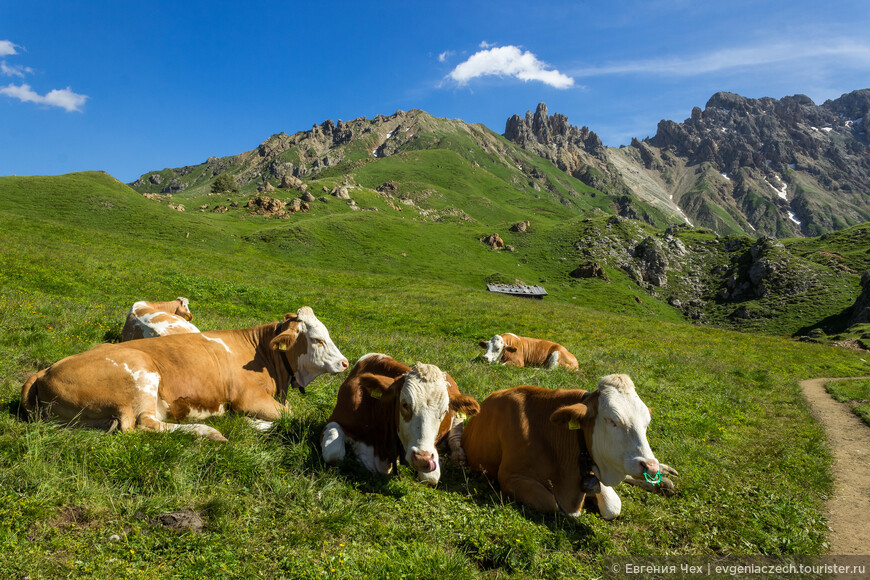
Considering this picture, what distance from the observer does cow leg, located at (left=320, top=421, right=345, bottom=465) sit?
18.8 feet

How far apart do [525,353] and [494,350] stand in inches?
64.2

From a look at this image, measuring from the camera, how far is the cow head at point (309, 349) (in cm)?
726

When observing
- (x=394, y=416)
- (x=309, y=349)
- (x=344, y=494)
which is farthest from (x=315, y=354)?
(x=344, y=494)

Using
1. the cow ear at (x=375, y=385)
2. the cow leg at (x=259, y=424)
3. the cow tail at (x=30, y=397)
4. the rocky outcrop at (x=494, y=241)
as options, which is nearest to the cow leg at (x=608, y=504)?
the cow ear at (x=375, y=385)

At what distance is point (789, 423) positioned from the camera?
12.4m

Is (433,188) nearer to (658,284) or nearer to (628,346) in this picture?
(658,284)

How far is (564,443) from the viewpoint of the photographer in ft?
19.5

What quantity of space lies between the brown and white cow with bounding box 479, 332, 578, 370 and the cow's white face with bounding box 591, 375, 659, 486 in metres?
9.65

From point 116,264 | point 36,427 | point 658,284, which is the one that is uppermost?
point 116,264

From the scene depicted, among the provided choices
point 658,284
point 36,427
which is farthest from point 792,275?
point 36,427

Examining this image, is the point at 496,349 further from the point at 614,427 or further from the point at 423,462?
A: the point at 423,462

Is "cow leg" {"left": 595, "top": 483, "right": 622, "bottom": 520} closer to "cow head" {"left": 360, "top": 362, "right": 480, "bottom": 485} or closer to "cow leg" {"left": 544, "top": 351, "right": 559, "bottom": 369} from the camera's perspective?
"cow head" {"left": 360, "top": 362, "right": 480, "bottom": 485}

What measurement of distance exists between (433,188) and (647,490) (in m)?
178

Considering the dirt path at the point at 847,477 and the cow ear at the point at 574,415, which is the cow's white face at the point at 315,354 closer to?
the cow ear at the point at 574,415
